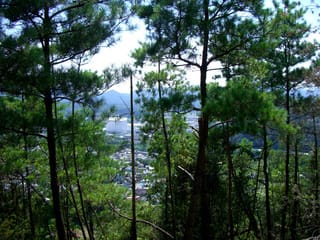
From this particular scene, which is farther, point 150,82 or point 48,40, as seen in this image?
point 150,82

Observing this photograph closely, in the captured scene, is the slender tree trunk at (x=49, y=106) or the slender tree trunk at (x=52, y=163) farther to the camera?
the slender tree trunk at (x=52, y=163)

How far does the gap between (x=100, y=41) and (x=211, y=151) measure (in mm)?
6862

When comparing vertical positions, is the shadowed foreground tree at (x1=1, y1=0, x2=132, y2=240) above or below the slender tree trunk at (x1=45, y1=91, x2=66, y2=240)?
above

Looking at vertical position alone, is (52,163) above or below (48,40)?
below

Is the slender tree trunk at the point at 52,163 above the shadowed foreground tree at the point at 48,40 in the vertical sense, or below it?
below

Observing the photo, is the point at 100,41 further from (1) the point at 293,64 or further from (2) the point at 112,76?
(1) the point at 293,64

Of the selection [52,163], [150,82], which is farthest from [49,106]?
[150,82]

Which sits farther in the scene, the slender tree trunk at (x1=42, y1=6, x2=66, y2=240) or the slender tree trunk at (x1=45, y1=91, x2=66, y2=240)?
the slender tree trunk at (x1=45, y1=91, x2=66, y2=240)

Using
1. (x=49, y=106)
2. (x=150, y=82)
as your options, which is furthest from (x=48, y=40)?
(x=150, y=82)

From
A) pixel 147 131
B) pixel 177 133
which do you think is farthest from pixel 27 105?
pixel 177 133

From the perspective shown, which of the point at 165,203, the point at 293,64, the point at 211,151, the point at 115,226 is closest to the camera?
the point at 293,64

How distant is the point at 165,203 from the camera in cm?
1364

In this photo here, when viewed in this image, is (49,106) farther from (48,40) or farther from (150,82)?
(150,82)

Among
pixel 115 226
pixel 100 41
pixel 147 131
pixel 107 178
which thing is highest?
pixel 100 41
